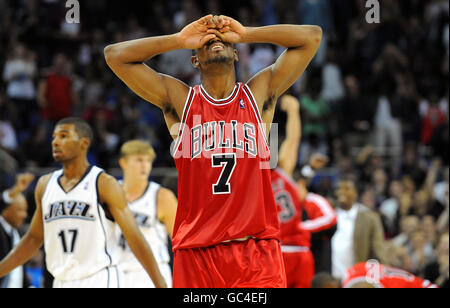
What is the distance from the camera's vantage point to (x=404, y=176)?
12.5 metres

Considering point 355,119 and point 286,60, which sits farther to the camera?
point 355,119

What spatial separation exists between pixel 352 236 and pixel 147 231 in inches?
150

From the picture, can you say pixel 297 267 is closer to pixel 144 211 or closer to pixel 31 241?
pixel 144 211

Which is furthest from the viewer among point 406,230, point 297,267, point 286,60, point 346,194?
point 406,230

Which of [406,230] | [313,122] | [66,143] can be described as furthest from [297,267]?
→ [313,122]

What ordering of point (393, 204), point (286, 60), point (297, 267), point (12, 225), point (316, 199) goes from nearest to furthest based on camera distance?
point (286, 60), point (12, 225), point (297, 267), point (316, 199), point (393, 204)

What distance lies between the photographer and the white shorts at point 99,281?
5.76m

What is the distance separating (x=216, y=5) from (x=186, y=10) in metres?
0.67

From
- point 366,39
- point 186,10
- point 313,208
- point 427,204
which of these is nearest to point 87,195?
point 313,208

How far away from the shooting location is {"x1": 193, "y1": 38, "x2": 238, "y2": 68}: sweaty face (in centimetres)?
448

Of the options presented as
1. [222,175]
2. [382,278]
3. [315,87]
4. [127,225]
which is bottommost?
[382,278]

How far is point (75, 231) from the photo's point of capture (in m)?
5.75

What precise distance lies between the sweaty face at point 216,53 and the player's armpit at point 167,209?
2.57 meters
